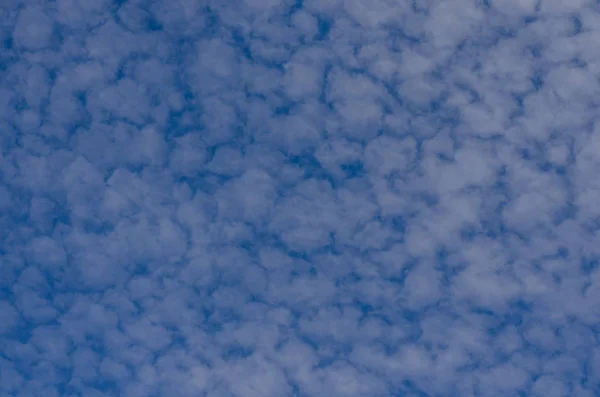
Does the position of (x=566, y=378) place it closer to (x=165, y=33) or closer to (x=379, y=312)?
(x=379, y=312)

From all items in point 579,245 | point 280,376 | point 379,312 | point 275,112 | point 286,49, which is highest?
point 286,49

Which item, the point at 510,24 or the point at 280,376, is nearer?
the point at 510,24

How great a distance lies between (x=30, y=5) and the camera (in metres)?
2.19

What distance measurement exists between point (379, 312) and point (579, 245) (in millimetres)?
819

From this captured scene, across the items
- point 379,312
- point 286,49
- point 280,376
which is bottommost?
point 280,376

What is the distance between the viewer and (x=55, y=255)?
225 cm

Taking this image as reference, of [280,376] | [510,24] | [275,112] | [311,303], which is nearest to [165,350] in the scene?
[280,376]

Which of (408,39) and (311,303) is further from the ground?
(408,39)

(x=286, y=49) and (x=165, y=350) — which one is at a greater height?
(x=286, y=49)

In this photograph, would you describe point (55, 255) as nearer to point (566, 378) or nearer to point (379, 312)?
point (379, 312)

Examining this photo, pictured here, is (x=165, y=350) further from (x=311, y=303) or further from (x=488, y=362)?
(x=488, y=362)

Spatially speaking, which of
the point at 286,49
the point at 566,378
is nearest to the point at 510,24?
the point at 286,49

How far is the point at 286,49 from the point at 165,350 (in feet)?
4.36

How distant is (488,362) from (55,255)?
1.81 metres
